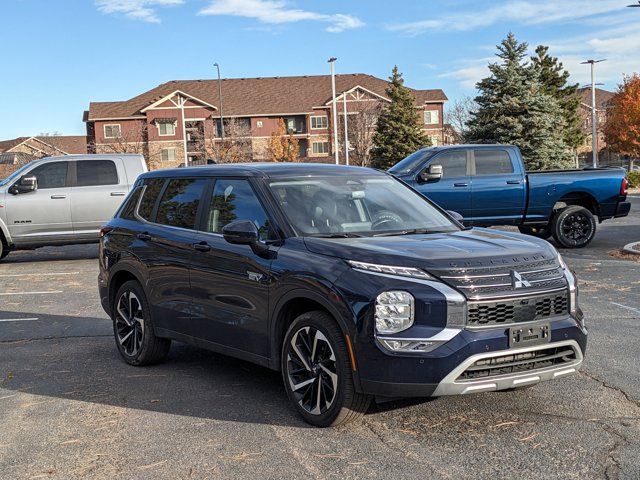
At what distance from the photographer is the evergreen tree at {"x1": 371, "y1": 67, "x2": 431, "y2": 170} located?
5522cm

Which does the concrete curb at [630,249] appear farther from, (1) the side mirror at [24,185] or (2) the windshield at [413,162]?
(1) the side mirror at [24,185]

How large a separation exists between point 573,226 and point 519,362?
37.4 ft

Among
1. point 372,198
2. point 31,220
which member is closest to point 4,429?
point 372,198

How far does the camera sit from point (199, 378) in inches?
248

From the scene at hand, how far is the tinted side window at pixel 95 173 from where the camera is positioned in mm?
15766

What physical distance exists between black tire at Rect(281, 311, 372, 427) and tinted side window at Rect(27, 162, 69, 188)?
12.1 meters

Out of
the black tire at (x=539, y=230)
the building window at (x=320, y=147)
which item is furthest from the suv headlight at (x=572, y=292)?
the building window at (x=320, y=147)

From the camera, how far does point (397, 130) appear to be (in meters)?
55.7

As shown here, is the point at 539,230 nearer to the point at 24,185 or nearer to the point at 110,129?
the point at 24,185

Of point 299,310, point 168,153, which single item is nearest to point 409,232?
point 299,310

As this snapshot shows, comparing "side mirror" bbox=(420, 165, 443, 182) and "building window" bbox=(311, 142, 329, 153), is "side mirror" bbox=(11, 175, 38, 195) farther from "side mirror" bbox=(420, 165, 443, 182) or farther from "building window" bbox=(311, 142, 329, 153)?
"building window" bbox=(311, 142, 329, 153)

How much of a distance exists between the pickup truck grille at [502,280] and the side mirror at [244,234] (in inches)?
54.9

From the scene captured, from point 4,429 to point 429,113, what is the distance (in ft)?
251

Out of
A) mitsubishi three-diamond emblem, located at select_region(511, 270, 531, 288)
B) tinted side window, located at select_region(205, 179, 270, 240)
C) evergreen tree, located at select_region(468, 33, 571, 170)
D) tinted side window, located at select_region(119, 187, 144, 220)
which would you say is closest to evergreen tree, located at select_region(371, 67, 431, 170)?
evergreen tree, located at select_region(468, 33, 571, 170)
